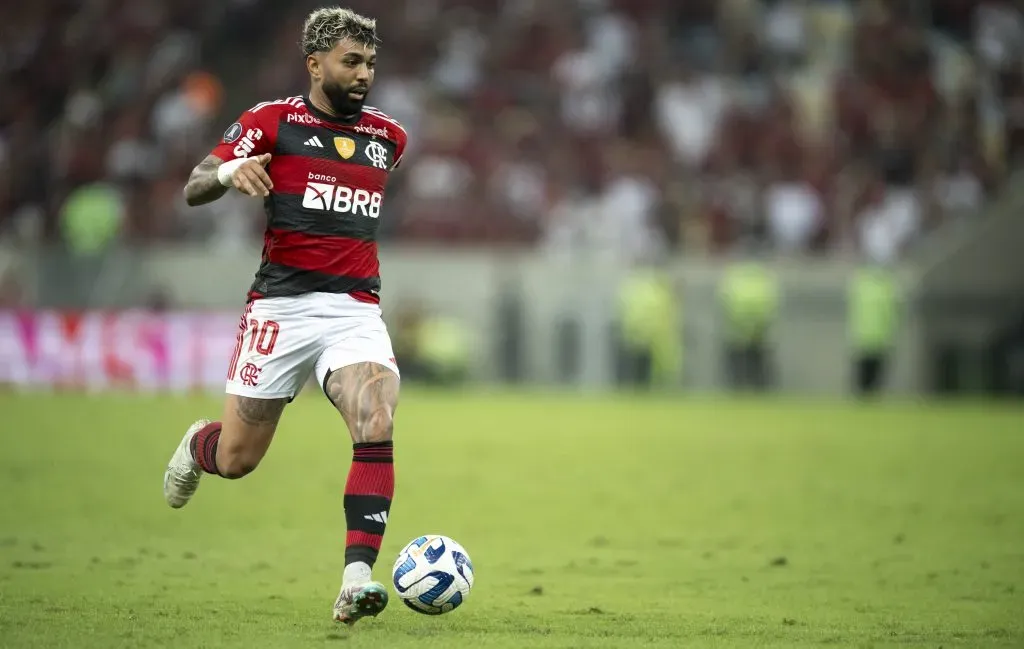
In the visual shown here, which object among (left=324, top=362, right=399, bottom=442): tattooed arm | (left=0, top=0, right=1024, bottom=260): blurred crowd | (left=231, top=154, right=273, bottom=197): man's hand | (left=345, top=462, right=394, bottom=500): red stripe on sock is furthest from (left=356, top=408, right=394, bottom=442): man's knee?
(left=0, top=0, right=1024, bottom=260): blurred crowd

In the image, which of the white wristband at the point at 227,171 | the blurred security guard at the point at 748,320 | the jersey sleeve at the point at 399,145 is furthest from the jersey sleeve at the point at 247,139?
the blurred security guard at the point at 748,320

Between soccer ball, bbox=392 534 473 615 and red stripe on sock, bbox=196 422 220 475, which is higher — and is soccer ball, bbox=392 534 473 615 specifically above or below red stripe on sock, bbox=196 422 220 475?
below

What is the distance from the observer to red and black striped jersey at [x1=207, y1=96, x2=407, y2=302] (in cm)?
659

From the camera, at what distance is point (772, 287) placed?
81.1 ft

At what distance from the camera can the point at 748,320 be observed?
2456 centimetres

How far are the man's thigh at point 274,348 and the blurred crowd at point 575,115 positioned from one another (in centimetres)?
1816

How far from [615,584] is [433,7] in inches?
858

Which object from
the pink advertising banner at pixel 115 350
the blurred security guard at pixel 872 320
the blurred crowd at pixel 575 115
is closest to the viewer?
the pink advertising banner at pixel 115 350

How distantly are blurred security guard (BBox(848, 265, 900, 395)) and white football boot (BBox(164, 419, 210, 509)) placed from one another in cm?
1834

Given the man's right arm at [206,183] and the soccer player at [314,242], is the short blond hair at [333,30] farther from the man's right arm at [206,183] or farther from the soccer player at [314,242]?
the man's right arm at [206,183]

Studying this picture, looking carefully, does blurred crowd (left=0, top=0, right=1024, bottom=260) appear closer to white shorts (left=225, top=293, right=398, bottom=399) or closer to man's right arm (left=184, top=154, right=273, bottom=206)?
white shorts (left=225, top=293, right=398, bottom=399)

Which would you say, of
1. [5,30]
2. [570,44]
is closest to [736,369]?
[570,44]

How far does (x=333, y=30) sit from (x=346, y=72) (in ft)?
0.64

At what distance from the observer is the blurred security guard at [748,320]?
80.4ft
